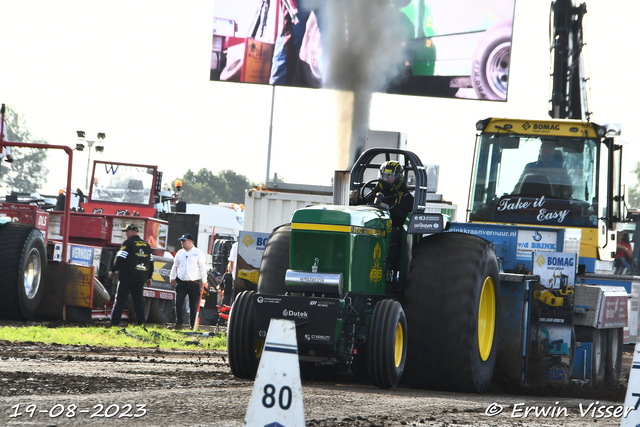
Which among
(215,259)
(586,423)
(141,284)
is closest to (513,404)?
(586,423)

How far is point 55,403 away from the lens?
5.22 m

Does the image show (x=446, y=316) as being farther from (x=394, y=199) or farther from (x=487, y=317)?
(x=394, y=199)

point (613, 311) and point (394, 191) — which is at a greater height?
point (394, 191)

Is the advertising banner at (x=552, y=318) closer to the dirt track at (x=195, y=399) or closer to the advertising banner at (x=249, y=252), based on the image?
the dirt track at (x=195, y=399)

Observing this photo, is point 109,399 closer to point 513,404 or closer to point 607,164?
point 513,404

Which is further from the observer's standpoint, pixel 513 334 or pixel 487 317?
pixel 513 334

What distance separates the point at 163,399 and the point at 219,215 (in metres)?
28.8

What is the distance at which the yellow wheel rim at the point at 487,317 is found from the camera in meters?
7.72

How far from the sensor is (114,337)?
37.3ft

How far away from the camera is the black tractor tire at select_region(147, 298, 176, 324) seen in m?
15.7

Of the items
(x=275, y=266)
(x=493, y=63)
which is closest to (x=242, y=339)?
(x=275, y=266)

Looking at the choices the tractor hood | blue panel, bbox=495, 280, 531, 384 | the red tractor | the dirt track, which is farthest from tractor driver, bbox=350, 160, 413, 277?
the red tractor

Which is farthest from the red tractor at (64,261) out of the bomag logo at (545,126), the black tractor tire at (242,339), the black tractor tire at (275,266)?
the bomag logo at (545,126)

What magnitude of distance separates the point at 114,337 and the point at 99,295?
9.59 feet
